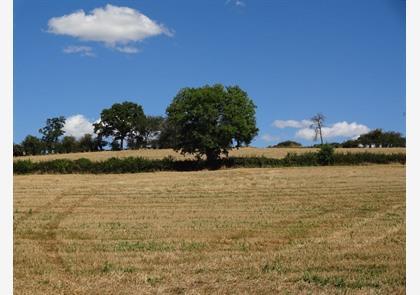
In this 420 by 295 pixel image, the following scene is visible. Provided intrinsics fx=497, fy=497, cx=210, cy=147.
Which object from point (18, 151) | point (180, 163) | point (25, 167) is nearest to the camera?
point (25, 167)

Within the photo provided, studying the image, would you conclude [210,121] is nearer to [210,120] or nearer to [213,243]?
[210,120]

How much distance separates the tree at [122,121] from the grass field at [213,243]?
62.8 metres

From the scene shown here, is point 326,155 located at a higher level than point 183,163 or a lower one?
higher

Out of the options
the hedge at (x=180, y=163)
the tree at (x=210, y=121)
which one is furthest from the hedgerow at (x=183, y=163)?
the tree at (x=210, y=121)

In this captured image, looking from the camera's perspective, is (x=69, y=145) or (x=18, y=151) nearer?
(x=18, y=151)

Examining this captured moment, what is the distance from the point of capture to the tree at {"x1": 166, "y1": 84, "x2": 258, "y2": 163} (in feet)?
198

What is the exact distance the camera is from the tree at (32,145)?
89344mm

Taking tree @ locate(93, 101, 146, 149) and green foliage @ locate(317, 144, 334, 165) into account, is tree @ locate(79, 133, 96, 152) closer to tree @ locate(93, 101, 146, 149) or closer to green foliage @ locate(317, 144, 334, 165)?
tree @ locate(93, 101, 146, 149)

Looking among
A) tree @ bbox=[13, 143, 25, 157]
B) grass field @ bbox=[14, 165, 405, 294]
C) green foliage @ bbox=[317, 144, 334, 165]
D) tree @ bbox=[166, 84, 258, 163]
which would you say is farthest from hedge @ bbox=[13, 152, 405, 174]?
grass field @ bbox=[14, 165, 405, 294]

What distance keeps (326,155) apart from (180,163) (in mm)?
16678

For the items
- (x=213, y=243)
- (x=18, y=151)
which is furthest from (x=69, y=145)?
(x=213, y=243)

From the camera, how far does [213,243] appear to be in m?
13.4

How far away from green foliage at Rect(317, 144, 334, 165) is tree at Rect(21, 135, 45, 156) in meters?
55.3
